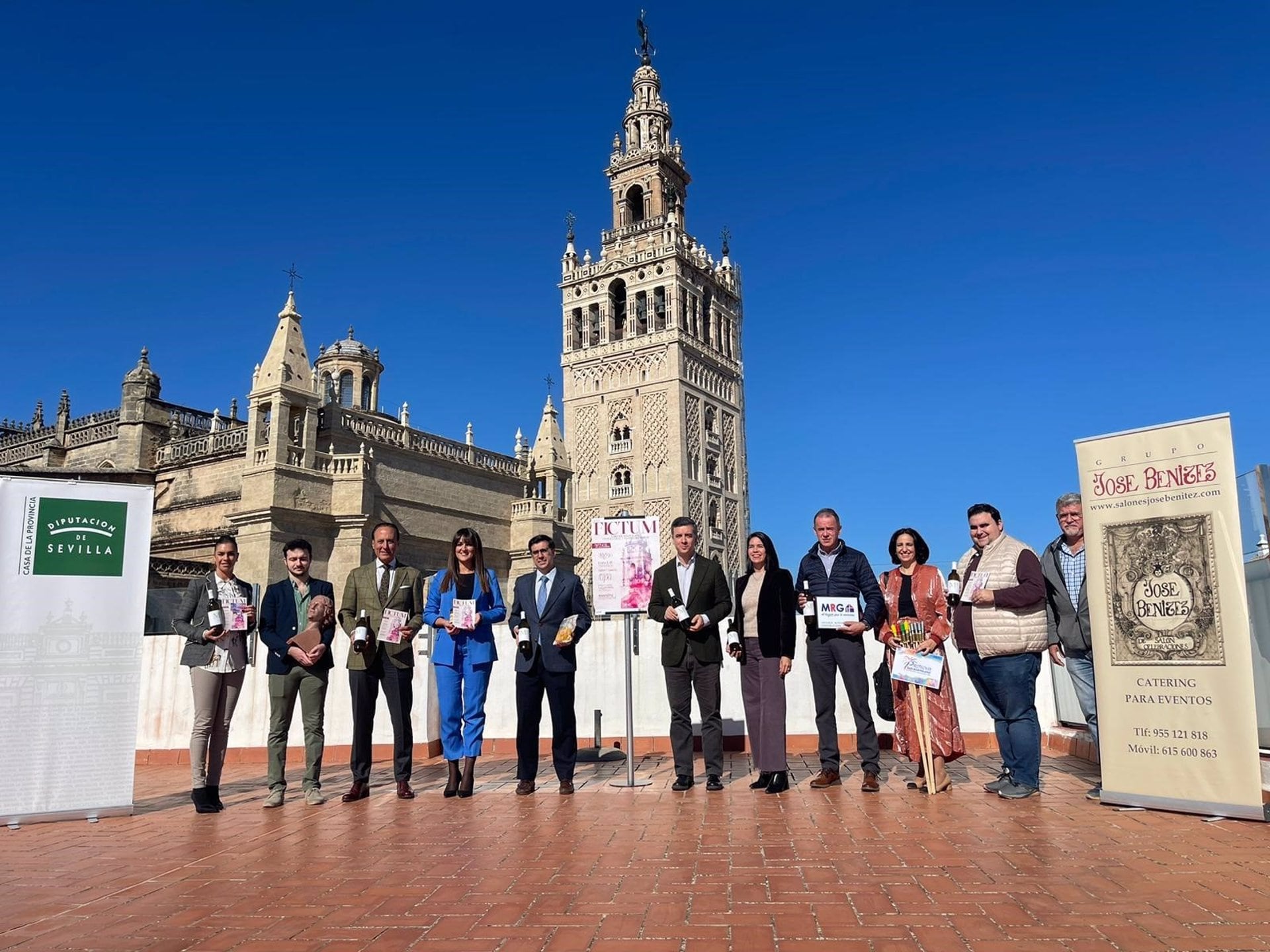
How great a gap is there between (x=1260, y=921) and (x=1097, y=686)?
303cm

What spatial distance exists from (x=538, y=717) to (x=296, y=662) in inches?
83.4

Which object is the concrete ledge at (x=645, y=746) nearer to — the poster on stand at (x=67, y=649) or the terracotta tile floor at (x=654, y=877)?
the terracotta tile floor at (x=654, y=877)

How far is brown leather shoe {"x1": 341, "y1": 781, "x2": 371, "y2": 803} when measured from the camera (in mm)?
7566

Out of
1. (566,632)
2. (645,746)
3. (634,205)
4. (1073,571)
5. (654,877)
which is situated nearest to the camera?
(654,877)

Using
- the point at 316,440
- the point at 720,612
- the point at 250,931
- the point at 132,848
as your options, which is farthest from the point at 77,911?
the point at 316,440

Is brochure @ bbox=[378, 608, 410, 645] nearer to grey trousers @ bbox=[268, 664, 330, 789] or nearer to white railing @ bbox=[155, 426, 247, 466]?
grey trousers @ bbox=[268, 664, 330, 789]

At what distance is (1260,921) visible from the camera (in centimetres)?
377

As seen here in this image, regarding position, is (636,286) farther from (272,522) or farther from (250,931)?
(250,931)

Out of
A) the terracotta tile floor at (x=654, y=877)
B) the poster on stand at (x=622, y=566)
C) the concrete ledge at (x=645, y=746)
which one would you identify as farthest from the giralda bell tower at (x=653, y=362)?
the terracotta tile floor at (x=654, y=877)

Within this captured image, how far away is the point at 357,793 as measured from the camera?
7605mm

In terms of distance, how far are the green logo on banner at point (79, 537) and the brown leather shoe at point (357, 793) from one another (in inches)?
103

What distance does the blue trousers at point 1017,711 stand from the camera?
6.86 metres

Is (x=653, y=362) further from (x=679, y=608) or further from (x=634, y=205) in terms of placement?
(x=679, y=608)

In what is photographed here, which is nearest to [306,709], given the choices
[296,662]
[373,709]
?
[296,662]
